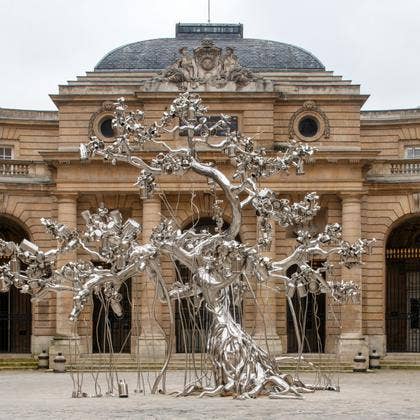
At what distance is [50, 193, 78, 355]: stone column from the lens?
43750 mm

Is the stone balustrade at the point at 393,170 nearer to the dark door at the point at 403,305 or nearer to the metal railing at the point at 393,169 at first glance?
the metal railing at the point at 393,169

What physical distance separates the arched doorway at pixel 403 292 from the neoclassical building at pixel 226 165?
0.35 meters

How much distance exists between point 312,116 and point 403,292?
8.66m

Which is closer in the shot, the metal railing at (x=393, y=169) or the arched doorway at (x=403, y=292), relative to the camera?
the metal railing at (x=393, y=169)

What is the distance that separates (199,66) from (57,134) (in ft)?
22.8

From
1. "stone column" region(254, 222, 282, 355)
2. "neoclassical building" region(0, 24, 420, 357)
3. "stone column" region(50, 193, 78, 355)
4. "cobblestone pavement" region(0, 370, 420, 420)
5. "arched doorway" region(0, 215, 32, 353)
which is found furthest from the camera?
"arched doorway" region(0, 215, 32, 353)

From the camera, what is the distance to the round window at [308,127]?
45.9 m

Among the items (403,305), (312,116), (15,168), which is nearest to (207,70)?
(312,116)

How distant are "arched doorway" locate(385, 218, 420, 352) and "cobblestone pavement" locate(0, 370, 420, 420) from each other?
15.2m

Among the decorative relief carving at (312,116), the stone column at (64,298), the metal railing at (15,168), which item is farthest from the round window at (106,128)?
the decorative relief carving at (312,116)

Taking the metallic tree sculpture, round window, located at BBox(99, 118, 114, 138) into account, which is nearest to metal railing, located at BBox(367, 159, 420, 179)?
round window, located at BBox(99, 118, 114, 138)

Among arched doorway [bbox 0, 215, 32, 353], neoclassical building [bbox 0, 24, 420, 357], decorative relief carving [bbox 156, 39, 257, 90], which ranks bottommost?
arched doorway [bbox 0, 215, 32, 353]

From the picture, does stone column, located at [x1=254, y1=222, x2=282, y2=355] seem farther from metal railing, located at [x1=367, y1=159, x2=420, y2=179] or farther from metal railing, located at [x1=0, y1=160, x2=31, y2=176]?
metal railing, located at [x1=0, y1=160, x2=31, y2=176]

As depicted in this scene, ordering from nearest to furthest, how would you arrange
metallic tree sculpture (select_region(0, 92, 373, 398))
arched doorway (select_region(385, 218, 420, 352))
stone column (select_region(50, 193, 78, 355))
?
1. metallic tree sculpture (select_region(0, 92, 373, 398))
2. stone column (select_region(50, 193, 78, 355))
3. arched doorway (select_region(385, 218, 420, 352))
